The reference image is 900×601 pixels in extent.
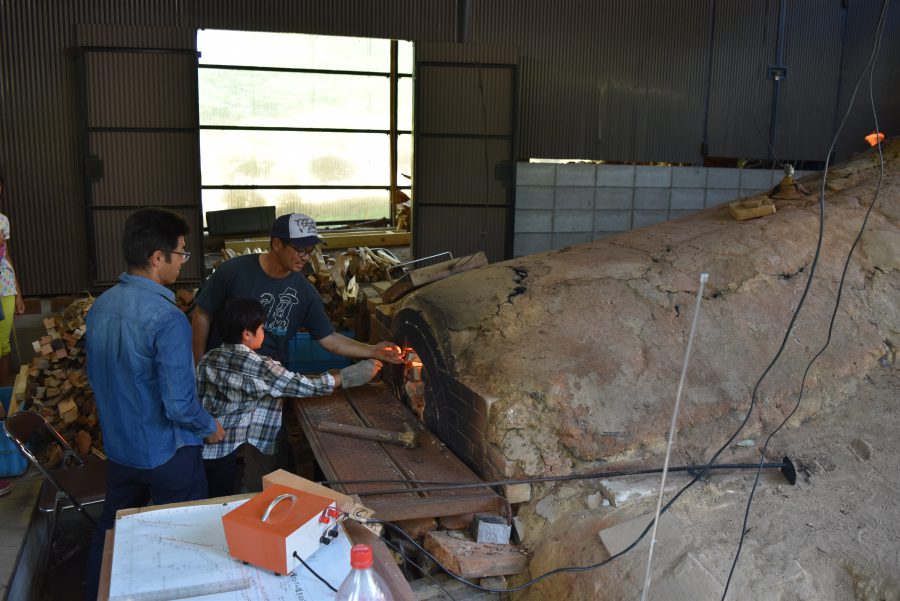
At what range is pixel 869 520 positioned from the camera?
3.28m

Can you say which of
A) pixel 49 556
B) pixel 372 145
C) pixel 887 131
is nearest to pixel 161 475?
pixel 49 556

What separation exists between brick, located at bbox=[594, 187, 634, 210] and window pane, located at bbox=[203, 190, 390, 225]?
3255mm

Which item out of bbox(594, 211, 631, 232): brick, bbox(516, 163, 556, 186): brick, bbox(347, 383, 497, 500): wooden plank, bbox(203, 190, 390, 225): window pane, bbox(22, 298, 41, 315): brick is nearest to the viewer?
bbox(347, 383, 497, 500): wooden plank

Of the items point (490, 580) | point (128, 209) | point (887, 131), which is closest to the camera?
point (490, 580)

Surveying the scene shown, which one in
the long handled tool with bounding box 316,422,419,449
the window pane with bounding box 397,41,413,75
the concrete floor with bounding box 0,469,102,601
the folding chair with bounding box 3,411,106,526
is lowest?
the concrete floor with bounding box 0,469,102,601

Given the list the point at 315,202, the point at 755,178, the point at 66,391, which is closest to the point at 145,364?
the point at 66,391

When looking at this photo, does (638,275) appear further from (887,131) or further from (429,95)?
(887,131)

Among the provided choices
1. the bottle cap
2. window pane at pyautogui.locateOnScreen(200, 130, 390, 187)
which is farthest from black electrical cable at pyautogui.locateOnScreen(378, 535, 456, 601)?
window pane at pyautogui.locateOnScreen(200, 130, 390, 187)

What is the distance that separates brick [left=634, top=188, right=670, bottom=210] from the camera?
8.95m

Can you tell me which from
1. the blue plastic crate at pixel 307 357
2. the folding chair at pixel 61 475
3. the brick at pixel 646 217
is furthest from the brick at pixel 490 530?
the brick at pixel 646 217

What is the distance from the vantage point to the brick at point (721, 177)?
918 cm

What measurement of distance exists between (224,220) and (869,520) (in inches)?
312

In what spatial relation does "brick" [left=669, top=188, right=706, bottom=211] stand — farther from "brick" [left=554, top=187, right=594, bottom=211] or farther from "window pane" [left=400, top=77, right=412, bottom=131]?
"window pane" [left=400, top=77, right=412, bottom=131]

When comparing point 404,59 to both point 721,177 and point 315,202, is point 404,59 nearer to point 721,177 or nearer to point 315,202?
point 315,202
